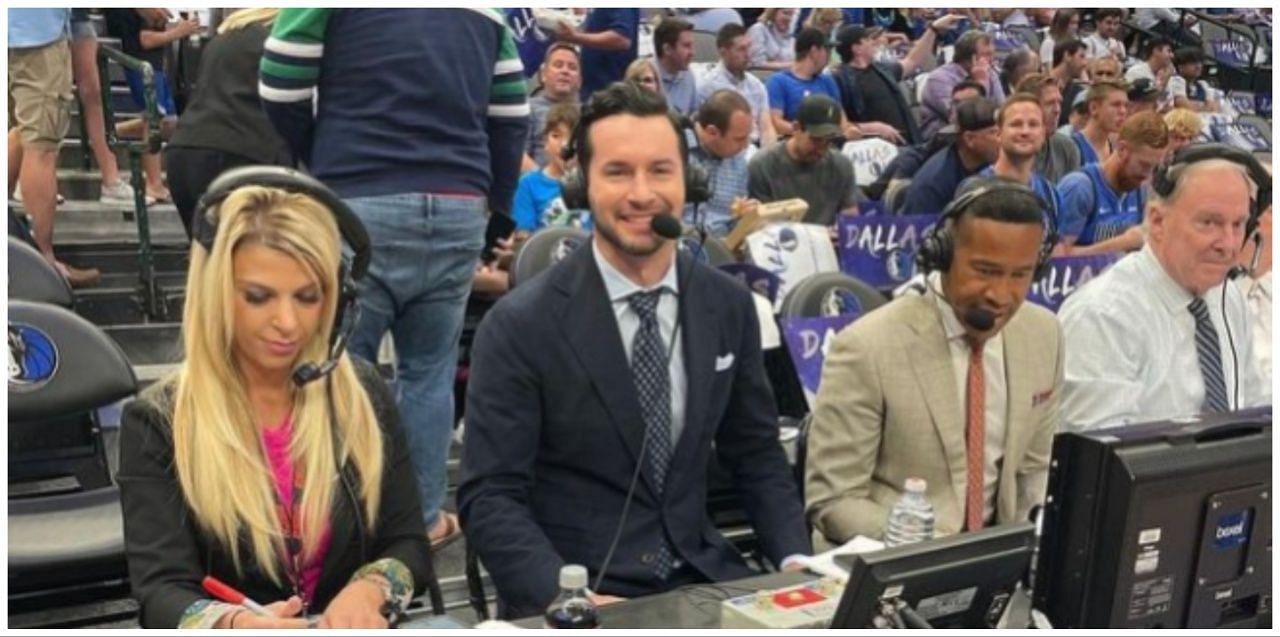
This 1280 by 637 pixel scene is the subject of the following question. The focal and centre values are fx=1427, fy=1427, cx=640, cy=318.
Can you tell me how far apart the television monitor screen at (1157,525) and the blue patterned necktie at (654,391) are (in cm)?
68

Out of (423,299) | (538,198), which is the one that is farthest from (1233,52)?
(423,299)

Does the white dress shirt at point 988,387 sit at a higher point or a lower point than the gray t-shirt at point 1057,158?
higher

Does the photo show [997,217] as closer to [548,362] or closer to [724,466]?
[724,466]

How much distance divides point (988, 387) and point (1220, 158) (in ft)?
2.21

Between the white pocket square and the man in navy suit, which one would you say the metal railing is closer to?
the man in navy suit

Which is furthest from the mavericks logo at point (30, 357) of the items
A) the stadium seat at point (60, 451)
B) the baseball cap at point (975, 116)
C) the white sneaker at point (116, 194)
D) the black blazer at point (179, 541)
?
the baseball cap at point (975, 116)

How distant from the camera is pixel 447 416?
327 centimetres

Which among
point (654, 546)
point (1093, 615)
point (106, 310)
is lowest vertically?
point (106, 310)

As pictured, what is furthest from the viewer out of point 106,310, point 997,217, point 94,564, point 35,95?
point 106,310

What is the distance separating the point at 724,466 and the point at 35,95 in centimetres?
279

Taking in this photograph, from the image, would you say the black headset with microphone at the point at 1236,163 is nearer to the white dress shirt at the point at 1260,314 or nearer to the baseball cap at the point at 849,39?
the white dress shirt at the point at 1260,314

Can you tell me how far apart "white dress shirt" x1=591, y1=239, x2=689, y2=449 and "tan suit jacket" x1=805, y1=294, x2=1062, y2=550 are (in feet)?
0.92

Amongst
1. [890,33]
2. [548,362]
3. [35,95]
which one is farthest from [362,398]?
[890,33]

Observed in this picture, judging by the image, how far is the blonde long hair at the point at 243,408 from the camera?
201 cm
